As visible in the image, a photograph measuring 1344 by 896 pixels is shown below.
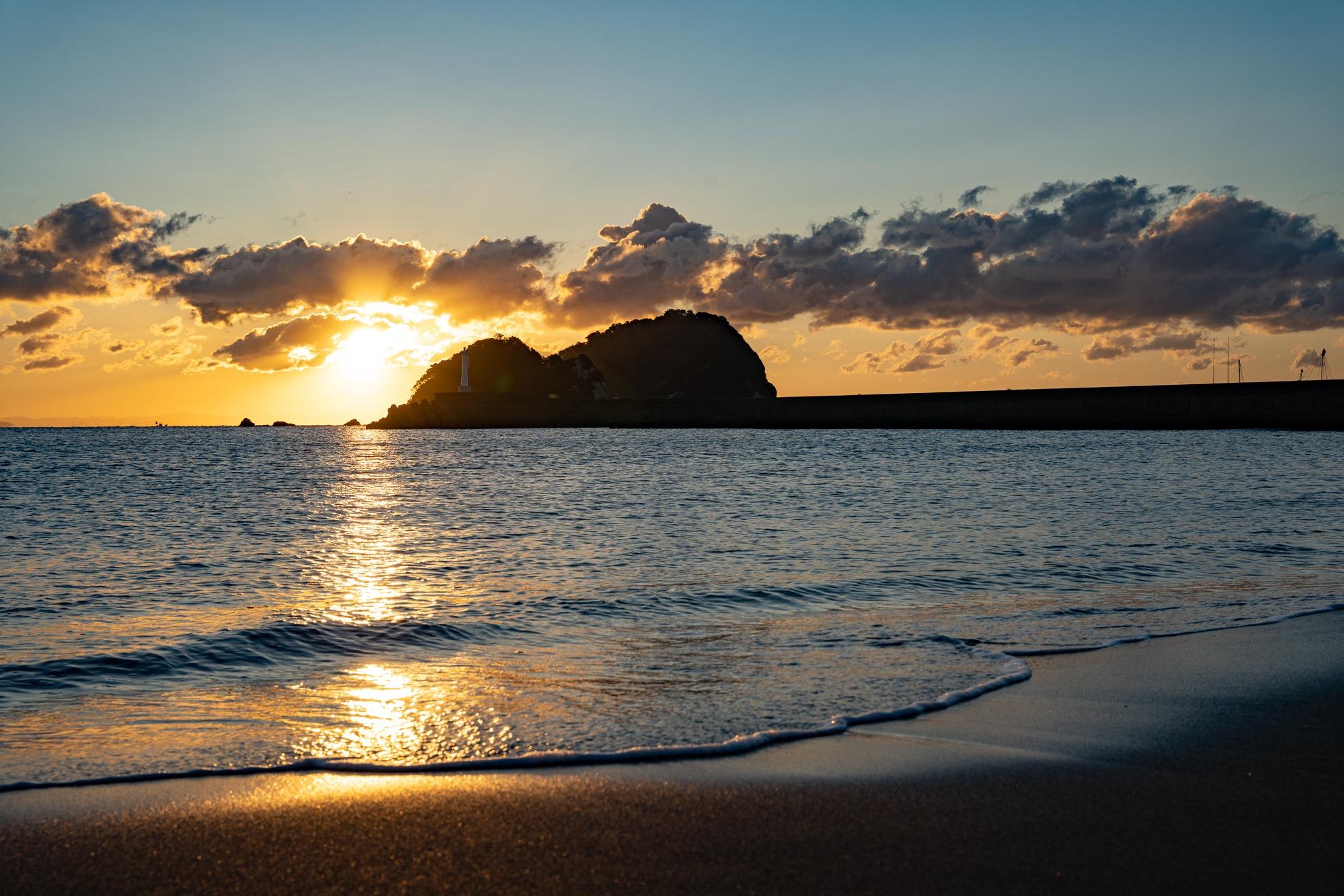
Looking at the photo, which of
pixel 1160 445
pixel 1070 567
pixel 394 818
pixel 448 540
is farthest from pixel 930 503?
pixel 1160 445

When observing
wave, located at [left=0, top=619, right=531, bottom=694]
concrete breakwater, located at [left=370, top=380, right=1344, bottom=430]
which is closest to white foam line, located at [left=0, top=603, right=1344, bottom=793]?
wave, located at [left=0, top=619, right=531, bottom=694]

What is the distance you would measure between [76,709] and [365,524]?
54.6ft

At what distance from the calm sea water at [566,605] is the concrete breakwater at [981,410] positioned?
72.8 m

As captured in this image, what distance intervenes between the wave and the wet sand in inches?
136

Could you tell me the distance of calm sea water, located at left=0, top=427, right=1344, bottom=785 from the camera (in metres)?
6.18

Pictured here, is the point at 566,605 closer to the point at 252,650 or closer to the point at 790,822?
the point at 252,650

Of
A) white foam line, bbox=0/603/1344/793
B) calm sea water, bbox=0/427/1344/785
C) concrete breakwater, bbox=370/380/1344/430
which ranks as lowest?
calm sea water, bbox=0/427/1344/785

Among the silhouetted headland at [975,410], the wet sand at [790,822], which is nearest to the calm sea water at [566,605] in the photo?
the wet sand at [790,822]

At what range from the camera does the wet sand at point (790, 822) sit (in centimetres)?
366

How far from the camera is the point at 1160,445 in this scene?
6700 centimetres

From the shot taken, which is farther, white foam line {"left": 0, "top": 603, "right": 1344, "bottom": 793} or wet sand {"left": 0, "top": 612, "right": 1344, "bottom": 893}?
white foam line {"left": 0, "top": 603, "right": 1344, "bottom": 793}

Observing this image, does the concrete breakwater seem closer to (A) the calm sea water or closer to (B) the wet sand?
(A) the calm sea water

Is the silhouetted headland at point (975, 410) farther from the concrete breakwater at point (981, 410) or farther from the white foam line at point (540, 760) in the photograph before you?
the white foam line at point (540, 760)

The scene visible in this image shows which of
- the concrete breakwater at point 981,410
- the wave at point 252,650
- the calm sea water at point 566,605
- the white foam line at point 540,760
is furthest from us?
the concrete breakwater at point 981,410
